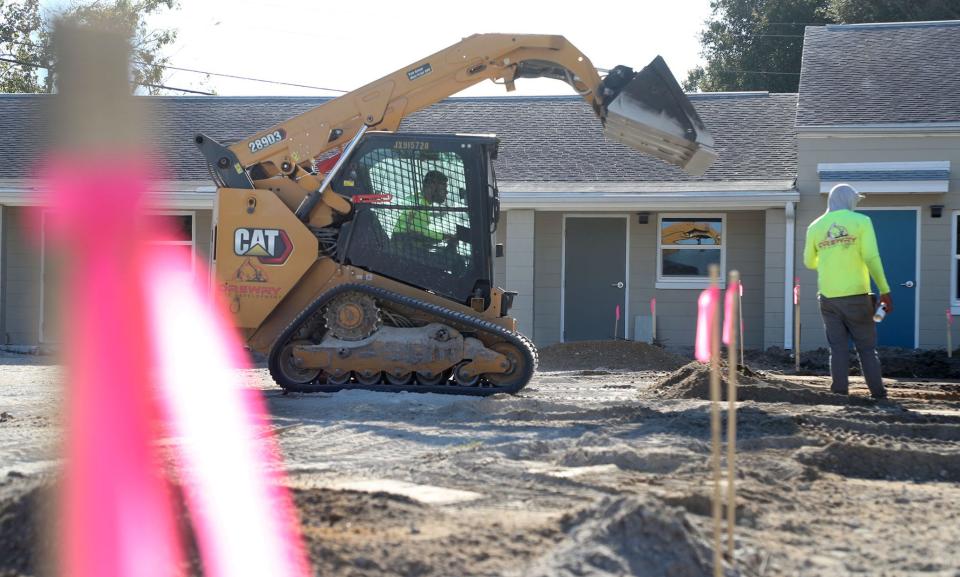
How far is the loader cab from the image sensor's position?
1102 centimetres

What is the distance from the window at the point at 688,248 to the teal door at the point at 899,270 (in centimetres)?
257

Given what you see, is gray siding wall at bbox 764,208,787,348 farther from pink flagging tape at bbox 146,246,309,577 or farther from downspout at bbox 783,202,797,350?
pink flagging tape at bbox 146,246,309,577

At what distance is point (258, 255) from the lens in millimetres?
10969

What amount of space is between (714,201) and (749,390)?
28.2 feet

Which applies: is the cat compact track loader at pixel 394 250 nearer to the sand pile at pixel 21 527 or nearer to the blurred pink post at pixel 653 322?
the sand pile at pixel 21 527

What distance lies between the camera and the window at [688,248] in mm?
18938

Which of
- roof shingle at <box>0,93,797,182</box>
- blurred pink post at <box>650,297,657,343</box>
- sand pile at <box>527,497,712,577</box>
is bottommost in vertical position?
sand pile at <box>527,497,712,577</box>

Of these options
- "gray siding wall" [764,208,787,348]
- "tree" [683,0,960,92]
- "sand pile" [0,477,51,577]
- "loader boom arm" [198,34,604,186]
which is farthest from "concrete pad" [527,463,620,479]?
"tree" [683,0,960,92]

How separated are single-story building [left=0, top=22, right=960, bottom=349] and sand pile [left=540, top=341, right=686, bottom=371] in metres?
2.55

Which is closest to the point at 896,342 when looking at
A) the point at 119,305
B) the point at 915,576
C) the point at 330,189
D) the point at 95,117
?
the point at 330,189

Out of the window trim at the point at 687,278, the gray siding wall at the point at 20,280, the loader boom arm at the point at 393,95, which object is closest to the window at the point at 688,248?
the window trim at the point at 687,278

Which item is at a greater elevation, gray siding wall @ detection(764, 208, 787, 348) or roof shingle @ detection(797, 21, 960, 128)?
roof shingle @ detection(797, 21, 960, 128)

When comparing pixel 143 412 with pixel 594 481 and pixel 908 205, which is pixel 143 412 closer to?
pixel 594 481

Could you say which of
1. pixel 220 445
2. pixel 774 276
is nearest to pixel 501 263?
pixel 774 276
